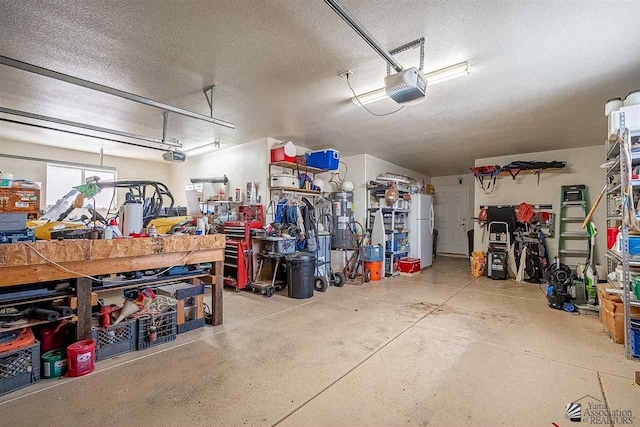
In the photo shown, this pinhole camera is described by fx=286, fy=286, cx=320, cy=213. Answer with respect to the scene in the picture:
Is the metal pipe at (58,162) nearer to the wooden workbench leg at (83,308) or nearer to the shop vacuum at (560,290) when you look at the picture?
the wooden workbench leg at (83,308)

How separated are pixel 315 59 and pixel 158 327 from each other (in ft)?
10.2

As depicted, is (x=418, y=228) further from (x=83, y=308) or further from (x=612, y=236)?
(x=83, y=308)

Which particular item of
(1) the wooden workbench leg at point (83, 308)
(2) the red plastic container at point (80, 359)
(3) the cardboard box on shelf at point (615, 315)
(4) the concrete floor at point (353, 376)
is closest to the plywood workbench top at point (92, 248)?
(1) the wooden workbench leg at point (83, 308)

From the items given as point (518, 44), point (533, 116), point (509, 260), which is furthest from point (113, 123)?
point (509, 260)

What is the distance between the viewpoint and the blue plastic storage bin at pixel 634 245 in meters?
2.69

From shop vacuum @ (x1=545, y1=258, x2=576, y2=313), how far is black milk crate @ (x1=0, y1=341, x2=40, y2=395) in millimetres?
5836

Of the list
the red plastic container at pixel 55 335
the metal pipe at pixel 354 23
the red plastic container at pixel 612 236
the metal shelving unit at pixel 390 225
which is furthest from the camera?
the metal shelving unit at pixel 390 225

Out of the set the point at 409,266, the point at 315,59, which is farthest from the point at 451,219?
the point at 315,59

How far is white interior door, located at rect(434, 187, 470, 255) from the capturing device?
32.4 feet

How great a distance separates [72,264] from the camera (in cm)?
238

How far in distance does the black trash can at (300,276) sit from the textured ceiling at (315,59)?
7.40 feet

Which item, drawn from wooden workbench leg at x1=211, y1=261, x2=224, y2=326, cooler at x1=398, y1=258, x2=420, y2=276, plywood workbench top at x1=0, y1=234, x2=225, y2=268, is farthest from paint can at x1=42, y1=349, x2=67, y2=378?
cooler at x1=398, y1=258, x2=420, y2=276

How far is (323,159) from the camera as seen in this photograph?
566 cm

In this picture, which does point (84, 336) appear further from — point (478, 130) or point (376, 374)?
point (478, 130)
